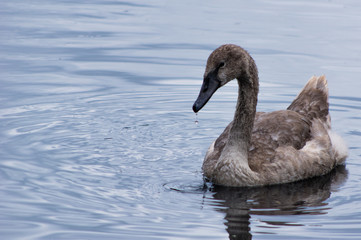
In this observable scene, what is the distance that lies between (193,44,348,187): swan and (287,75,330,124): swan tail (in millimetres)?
167

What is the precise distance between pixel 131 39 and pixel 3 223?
11.7m

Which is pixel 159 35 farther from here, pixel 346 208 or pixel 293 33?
pixel 346 208

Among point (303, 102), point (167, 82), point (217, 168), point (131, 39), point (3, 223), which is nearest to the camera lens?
point (3, 223)

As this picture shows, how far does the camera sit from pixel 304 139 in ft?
42.4

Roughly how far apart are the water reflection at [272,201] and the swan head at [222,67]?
58.4 inches

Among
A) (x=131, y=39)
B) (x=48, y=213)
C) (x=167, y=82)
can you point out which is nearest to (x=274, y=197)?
(x=48, y=213)

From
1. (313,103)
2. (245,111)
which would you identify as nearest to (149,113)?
(313,103)

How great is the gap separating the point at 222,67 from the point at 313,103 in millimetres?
3119

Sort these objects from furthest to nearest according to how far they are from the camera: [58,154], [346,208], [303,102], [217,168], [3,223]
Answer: [303,102] < [58,154] < [217,168] < [346,208] < [3,223]

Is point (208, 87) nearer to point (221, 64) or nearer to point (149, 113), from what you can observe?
point (221, 64)

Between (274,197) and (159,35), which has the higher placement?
(159,35)

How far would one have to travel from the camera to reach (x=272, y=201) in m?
11.0

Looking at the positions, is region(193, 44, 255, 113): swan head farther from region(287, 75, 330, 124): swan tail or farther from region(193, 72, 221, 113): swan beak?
region(287, 75, 330, 124): swan tail

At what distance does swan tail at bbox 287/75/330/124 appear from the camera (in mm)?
13844
